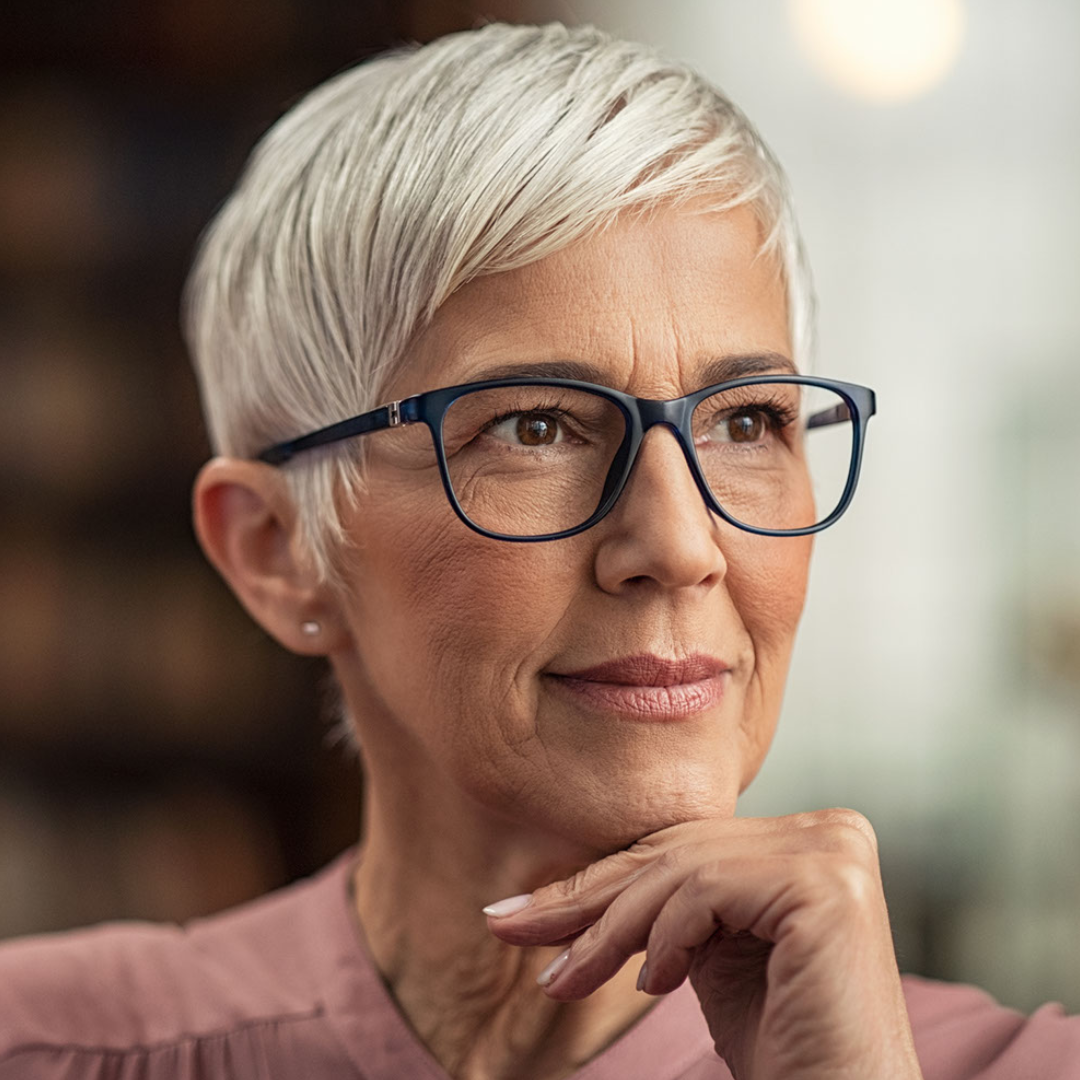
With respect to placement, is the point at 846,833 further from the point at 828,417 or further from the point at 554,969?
the point at 828,417

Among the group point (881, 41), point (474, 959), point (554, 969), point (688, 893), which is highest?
point (881, 41)

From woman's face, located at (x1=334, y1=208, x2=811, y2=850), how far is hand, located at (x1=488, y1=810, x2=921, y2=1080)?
0.07 meters

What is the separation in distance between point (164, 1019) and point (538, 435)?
29.0 inches

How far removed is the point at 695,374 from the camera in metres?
1.08

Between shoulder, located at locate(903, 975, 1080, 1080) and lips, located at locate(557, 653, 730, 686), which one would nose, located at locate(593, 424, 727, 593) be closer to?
lips, located at locate(557, 653, 730, 686)

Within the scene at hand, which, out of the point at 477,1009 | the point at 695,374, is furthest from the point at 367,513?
the point at 477,1009

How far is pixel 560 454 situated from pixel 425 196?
26 centimetres

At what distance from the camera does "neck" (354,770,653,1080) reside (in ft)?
3.82

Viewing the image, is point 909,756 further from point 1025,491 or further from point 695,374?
point 695,374

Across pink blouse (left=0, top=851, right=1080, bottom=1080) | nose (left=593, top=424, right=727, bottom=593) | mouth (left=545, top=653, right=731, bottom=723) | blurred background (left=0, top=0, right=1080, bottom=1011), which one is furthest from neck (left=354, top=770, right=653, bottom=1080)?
blurred background (left=0, top=0, right=1080, bottom=1011)

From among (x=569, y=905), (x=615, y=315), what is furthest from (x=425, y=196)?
(x=569, y=905)

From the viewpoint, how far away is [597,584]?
1.05 m

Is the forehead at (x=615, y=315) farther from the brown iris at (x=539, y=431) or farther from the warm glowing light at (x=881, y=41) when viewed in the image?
the warm glowing light at (x=881, y=41)

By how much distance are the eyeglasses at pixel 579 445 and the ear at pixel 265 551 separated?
16cm
